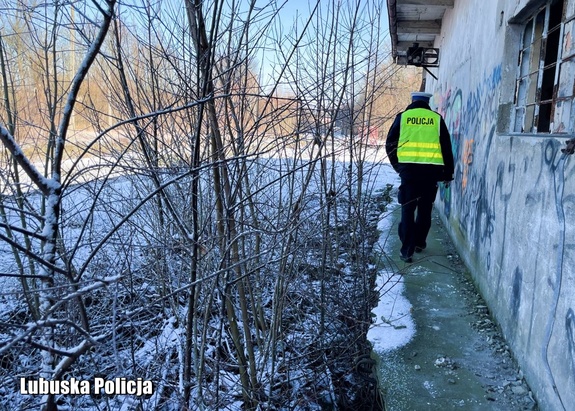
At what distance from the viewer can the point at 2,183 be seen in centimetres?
315

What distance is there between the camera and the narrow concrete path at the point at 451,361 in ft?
6.85

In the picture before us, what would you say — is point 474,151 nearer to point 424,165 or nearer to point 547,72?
point 424,165

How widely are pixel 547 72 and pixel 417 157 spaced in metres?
1.40

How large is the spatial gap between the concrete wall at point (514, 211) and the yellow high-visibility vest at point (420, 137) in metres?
0.40

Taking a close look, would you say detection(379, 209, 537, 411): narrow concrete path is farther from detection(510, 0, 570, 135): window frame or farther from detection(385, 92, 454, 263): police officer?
detection(510, 0, 570, 135): window frame

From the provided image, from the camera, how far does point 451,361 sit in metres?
2.43

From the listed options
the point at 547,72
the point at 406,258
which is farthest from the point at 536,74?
the point at 406,258

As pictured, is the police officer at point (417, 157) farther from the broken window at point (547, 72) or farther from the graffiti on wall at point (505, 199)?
the broken window at point (547, 72)

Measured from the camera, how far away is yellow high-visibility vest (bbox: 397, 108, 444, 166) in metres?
3.87

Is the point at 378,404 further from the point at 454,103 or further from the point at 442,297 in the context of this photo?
the point at 454,103

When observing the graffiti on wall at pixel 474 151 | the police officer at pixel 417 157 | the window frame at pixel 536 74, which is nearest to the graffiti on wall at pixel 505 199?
the graffiti on wall at pixel 474 151

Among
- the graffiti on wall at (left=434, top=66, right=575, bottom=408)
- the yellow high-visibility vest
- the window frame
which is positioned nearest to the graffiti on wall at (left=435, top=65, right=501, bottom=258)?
the graffiti on wall at (left=434, top=66, right=575, bottom=408)

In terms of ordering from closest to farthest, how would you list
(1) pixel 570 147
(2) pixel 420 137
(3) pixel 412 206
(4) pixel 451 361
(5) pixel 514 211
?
(1) pixel 570 147, (4) pixel 451 361, (5) pixel 514 211, (2) pixel 420 137, (3) pixel 412 206

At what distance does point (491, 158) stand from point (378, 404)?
2095mm
